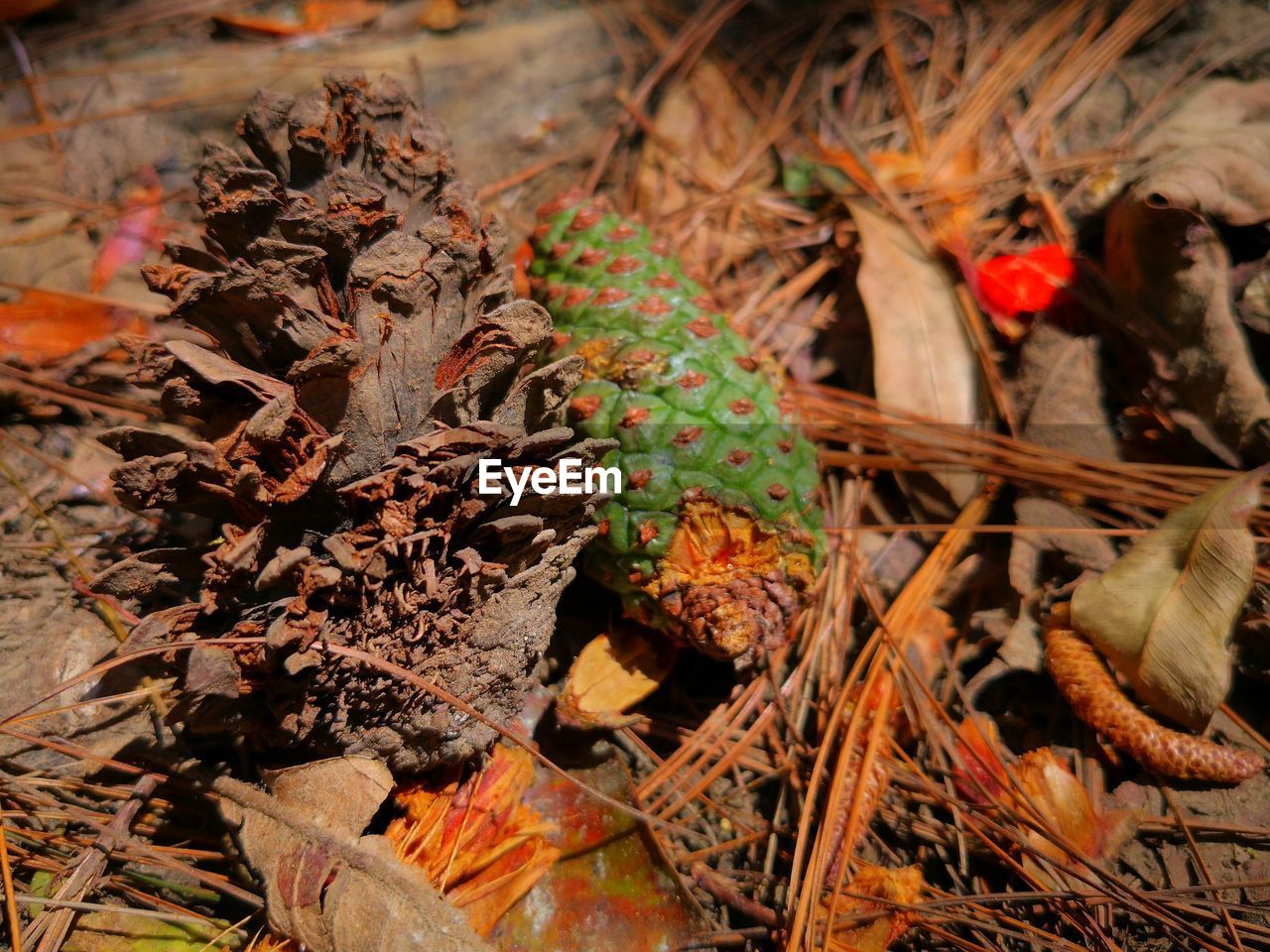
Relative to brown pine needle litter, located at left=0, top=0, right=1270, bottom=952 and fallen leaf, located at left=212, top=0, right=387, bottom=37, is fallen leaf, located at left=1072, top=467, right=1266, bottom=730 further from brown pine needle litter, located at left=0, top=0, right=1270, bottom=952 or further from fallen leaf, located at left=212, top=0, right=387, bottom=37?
fallen leaf, located at left=212, top=0, right=387, bottom=37

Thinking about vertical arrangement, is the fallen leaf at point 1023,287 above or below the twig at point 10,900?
above

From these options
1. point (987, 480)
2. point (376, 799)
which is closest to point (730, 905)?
point (376, 799)

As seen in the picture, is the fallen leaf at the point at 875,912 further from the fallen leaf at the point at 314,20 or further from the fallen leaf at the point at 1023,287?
the fallen leaf at the point at 314,20

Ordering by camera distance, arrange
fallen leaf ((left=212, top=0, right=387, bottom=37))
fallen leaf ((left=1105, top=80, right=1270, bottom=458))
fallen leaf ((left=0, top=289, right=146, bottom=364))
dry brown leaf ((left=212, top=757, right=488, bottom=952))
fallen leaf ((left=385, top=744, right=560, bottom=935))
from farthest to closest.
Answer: fallen leaf ((left=212, top=0, right=387, bottom=37)) → fallen leaf ((left=0, top=289, right=146, bottom=364)) → fallen leaf ((left=1105, top=80, right=1270, bottom=458)) → fallen leaf ((left=385, top=744, right=560, bottom=935)) → dry brown leaf ((left=212, top=757, right=488, bottom=952))

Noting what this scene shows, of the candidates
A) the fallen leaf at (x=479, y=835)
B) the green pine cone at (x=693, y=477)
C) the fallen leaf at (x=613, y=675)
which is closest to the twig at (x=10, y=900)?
the fallen leaf at (x=479, y=835)

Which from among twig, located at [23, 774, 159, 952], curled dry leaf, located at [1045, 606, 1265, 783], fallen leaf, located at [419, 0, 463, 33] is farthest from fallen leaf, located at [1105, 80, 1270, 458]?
twig, located at [23, 774, 159, 952]

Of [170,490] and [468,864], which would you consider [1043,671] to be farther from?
[170,490]
